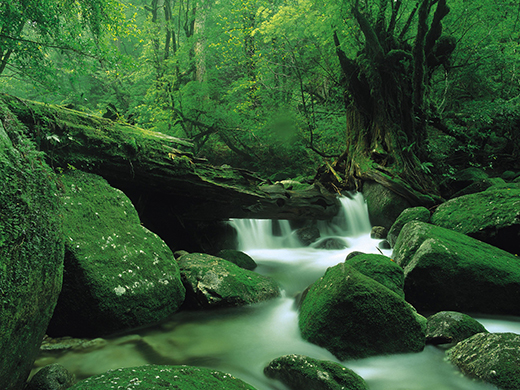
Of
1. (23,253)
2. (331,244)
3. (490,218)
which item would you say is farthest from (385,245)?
(23,253)

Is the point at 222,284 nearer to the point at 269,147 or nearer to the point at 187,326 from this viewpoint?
the point at 187,326

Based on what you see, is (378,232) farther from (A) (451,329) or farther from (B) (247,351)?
(B) (247,351)

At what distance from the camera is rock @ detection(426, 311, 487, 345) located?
3523mm

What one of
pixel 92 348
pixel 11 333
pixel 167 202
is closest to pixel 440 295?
pixel 92 348

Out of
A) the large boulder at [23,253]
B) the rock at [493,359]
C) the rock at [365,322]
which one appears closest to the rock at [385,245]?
the rock at [365,322]

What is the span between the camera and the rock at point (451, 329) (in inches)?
139

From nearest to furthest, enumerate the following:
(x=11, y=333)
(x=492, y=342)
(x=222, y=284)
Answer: (x=11, y=333)
(x=492, y=342)
(x=222, y=284)

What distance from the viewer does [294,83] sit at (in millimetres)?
16266

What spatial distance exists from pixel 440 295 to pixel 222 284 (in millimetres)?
3090

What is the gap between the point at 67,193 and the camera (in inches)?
169

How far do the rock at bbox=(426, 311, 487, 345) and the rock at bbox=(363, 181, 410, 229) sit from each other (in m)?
5.83

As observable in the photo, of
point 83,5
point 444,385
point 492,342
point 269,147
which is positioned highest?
point 83,5

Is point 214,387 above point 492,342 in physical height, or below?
above

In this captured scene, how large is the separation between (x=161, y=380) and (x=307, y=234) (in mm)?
7719
